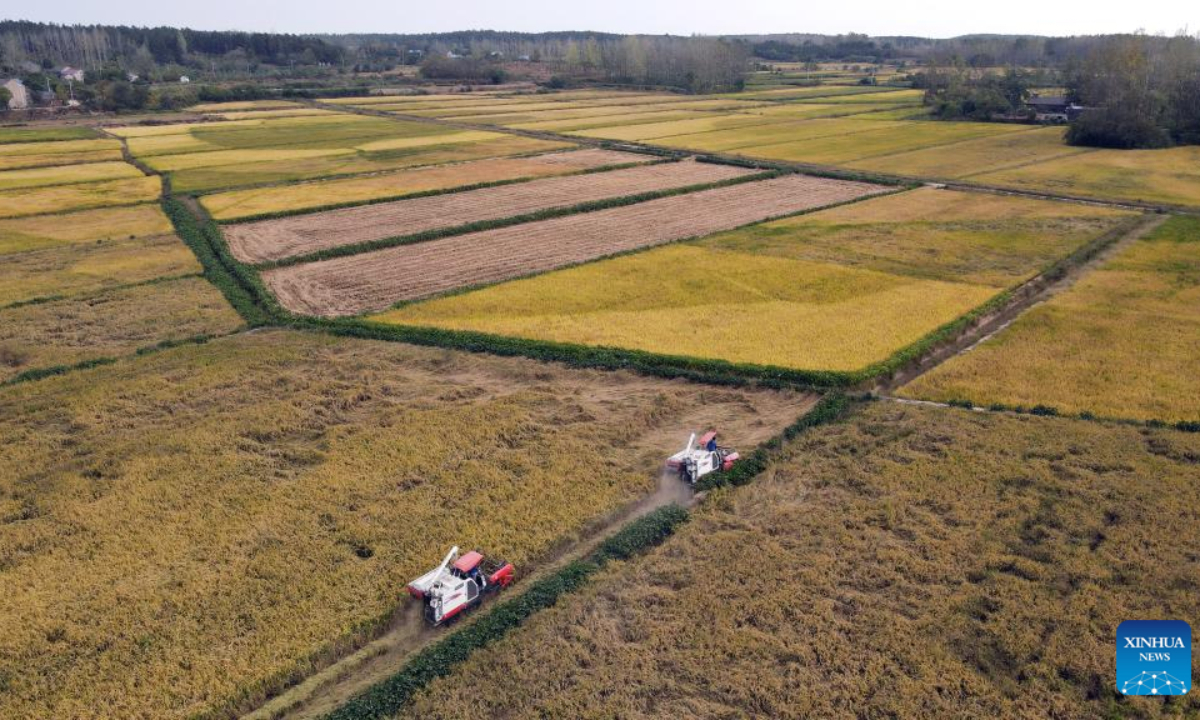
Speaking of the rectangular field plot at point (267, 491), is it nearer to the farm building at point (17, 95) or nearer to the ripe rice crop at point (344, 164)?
the ripe rice crop at point (344, 164)

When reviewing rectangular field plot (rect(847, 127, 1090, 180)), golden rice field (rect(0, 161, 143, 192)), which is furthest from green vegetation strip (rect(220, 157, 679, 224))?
rectangular field plot (rect(847, 127, 1090, 180))

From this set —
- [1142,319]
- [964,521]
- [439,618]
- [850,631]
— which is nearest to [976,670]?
[850,631]

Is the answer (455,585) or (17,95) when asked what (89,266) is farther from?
(17,95)

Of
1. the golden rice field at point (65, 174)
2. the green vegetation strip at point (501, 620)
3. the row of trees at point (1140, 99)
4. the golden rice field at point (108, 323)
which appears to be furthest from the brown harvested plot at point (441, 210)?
the row of trees at point (1140, 99)

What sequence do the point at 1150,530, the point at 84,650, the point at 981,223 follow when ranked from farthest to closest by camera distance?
the point at 981,223 → the point at 1150,530 → the point at 84,650

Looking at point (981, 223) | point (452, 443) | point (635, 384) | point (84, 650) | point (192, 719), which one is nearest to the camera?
point (192, 719)

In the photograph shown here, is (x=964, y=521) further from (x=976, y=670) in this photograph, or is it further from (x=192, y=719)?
(x=192, y=719)

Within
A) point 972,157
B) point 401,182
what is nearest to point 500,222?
point 401,182
